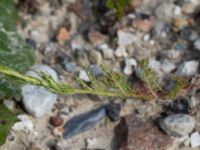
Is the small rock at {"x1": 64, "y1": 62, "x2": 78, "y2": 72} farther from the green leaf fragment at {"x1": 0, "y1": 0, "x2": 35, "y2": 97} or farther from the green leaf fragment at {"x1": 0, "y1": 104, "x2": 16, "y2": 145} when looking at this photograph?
the green leaf fragment at {"x1": 0, "y1": 104, "x2": 16, "y2": 145}

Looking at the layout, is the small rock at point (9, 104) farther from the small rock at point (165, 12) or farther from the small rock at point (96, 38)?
the small rock at point (165, 12)

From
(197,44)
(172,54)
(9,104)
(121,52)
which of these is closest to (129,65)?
(121,52)

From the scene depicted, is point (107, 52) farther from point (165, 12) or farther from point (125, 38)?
point (165, 12)

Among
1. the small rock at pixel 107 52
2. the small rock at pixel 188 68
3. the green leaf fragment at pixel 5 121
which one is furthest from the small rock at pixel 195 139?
the green leaf fragment at pixel 5 121

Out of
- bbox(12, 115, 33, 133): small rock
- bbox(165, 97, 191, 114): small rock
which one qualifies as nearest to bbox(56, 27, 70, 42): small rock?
bbox(12, 115, 33, 133): small rock

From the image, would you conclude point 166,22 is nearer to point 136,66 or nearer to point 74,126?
point 136,66

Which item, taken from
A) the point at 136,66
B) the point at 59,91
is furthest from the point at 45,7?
the point at 59,91
